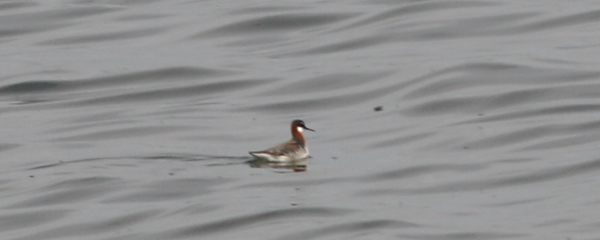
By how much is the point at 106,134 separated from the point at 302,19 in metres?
8.52

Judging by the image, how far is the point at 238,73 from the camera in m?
23.9

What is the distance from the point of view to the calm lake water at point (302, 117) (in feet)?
46.3

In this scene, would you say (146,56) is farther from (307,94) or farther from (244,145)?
(244,145)

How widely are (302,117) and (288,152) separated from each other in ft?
11.3

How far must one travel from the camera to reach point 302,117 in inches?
813

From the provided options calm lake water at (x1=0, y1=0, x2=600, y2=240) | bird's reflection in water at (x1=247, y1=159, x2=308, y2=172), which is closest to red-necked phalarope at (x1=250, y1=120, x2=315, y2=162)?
bird's reflection in water at (x1=247, y1=159, x2=308, y2=172)

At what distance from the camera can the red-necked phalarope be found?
55.8ft

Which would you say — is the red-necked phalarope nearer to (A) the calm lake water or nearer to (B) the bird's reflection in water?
(B) the bird's reflection in water

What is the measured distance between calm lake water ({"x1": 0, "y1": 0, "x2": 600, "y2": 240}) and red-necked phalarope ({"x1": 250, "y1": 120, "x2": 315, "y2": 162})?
0.19m

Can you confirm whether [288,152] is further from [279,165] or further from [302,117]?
[302,117]

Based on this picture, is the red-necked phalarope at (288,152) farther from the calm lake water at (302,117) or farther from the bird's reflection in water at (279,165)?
the calm lake water at (302,117)

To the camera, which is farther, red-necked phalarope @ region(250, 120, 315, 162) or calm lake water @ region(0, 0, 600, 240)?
red-necked phalarope @ region(250, 120, 315, 162)

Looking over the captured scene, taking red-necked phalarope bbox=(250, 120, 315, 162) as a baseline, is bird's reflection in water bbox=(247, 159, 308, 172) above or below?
below

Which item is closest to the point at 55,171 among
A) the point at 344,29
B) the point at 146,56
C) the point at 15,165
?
the point at 15,165
